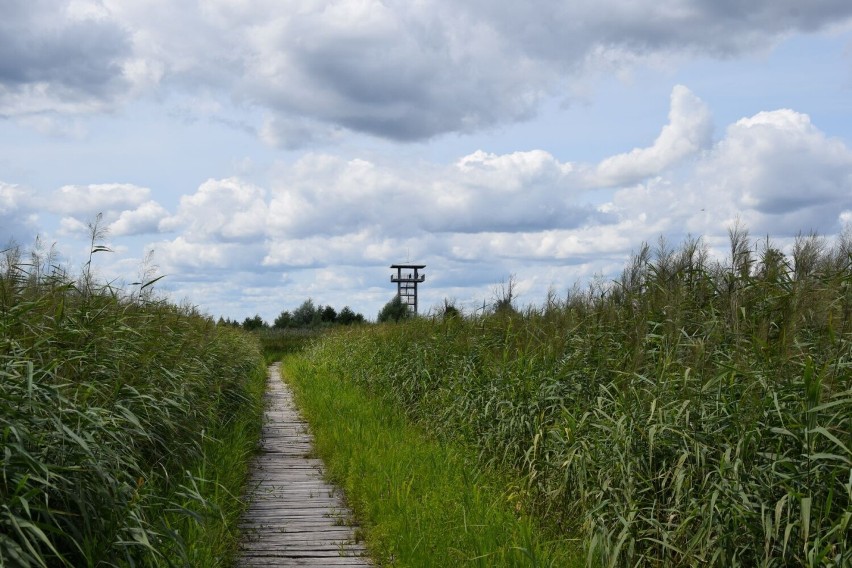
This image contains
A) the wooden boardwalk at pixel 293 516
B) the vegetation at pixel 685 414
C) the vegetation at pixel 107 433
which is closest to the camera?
the vegetation at pixel 107 433

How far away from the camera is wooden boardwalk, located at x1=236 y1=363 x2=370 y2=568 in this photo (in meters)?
5.34

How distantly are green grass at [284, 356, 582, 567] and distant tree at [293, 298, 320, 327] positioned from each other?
38.2 metres

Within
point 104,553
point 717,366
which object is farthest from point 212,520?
point 717,366

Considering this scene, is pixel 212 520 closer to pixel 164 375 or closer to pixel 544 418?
pixel 164 375

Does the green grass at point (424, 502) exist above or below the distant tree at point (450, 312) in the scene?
below

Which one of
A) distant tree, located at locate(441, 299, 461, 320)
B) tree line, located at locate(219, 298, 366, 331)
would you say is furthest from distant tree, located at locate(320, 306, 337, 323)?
distant tree, located at locate(441, 299, 461, 320)

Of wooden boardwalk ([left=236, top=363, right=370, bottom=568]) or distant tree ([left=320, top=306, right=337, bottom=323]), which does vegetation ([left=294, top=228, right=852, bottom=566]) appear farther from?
distant tree ([left=320, top=306, right=337, bottom=323])

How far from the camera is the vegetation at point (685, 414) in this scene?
3816mm

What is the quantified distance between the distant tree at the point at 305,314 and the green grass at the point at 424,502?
1505 inches

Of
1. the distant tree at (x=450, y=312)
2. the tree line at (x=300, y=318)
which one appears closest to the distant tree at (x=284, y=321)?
the tree line at (x=300, y=318)

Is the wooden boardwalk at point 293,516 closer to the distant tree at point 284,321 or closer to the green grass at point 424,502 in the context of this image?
the green grass at point 424,502

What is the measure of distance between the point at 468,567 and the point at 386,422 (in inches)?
188

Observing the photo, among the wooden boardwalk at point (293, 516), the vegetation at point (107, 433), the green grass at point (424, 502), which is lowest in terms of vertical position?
the wooden boardwalk at point (293, 516)

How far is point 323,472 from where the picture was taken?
7.96 meters
